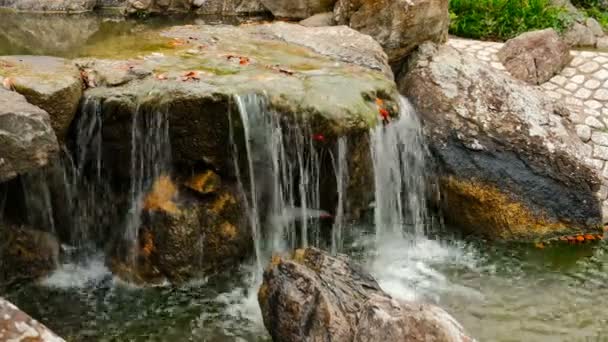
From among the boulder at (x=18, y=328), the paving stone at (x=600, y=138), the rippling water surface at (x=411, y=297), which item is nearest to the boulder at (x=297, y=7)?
the paving stone at (x=600, y=138)

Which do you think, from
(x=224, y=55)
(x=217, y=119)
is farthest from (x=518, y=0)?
(x=217, y=119)

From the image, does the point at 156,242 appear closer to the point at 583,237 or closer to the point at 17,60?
the point at 17,60

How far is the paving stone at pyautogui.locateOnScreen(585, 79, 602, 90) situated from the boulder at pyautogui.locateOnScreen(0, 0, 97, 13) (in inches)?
385

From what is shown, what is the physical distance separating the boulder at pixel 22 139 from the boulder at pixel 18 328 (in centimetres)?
107

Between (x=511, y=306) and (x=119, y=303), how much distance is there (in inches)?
131

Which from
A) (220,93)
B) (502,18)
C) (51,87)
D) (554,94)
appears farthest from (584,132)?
(51,87)

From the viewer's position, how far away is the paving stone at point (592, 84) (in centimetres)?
917

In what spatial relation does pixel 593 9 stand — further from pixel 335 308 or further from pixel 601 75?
pixel 335 308

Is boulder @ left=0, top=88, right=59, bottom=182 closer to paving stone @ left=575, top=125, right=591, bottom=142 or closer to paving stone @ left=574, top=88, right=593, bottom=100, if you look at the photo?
paving stone @ left=575, top=125, right=591, bottom=142

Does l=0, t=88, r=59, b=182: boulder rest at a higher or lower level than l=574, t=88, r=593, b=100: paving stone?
higher

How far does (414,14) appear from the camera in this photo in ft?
26.0

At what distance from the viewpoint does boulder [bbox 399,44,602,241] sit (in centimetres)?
686

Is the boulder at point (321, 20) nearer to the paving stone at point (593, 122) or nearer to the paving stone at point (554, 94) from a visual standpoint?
the paving stone at point (554, 94)

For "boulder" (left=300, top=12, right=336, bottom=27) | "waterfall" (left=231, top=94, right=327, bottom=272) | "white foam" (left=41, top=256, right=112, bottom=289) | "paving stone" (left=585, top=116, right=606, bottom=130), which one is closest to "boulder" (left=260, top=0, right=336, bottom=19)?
"boulder" (left=300, top=12, right=336, bottom=27)
